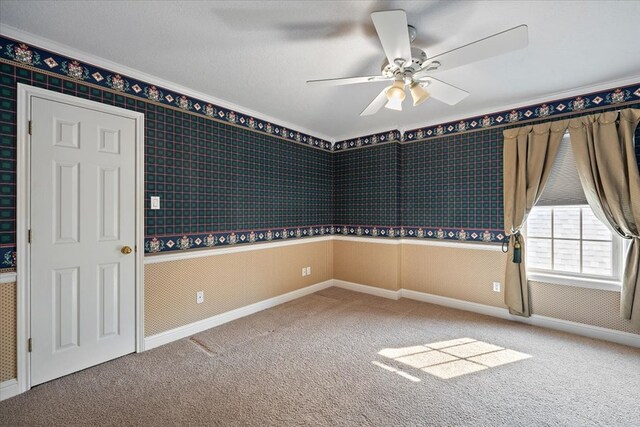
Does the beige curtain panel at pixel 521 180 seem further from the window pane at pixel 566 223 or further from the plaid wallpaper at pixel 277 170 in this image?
the window pane at pixel 566 223

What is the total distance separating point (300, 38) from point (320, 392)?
2479 millimetres

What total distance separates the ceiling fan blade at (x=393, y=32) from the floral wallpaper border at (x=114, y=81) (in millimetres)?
2031

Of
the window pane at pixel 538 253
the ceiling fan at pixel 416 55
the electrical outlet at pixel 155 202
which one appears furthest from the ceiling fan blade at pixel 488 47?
the electrical outlet at pixel 155 202

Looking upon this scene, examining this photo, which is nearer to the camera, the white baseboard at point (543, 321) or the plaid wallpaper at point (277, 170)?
the plaid wallpaper at point (277, 170)

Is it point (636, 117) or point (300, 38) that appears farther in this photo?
point (636, 117)

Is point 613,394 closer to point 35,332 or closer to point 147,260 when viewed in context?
point 147,260

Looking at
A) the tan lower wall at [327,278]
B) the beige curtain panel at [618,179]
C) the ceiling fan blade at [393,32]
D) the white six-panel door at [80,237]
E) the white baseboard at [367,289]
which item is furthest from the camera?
the white baseboard at [367,289]

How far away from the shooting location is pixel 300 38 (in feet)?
6.46

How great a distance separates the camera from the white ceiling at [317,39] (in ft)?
5.52

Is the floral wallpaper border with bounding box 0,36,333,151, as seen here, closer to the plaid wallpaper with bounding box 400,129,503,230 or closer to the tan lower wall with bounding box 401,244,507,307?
the plaid wallpaper with bounding box 400,129,503,230

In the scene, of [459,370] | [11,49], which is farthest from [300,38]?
[459,370]

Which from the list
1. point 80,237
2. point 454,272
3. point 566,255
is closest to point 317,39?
point 80,237

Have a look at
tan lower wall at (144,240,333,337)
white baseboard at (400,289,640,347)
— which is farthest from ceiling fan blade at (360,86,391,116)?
white baseboard at (400,289,640,347)

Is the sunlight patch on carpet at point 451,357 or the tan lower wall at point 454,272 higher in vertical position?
the tan lower wall at point 454,272
